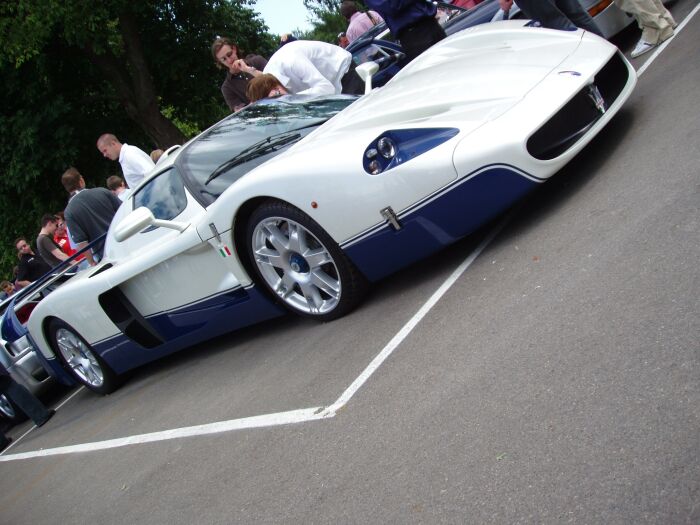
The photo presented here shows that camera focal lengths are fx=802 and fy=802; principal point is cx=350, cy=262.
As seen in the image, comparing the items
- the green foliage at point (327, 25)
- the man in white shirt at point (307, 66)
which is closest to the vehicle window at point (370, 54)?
the man in white shirt at point (307, 66)

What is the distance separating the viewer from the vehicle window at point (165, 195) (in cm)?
536

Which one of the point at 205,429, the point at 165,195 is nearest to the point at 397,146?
the point at 205,429

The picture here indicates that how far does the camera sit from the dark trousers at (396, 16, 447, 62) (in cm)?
708

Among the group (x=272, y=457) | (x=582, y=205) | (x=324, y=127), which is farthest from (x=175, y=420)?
(x=582, y=205)

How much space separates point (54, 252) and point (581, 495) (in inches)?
410

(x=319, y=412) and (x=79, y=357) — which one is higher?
(x=79, y=357)

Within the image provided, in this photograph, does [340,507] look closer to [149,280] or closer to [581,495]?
[581,495]

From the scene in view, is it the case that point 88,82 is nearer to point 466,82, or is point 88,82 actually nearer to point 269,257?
point 269,257

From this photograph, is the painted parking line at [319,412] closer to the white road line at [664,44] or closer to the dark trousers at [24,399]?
the dark trousers at [24,399]

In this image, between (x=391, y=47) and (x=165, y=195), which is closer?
(x=165, y=195)

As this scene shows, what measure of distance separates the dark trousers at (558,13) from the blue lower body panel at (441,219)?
299 cm

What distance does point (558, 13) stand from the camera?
6461 millimetres

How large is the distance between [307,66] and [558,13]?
2170 mm

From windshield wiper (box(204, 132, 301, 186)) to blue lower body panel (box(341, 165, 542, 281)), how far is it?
3.90ft
